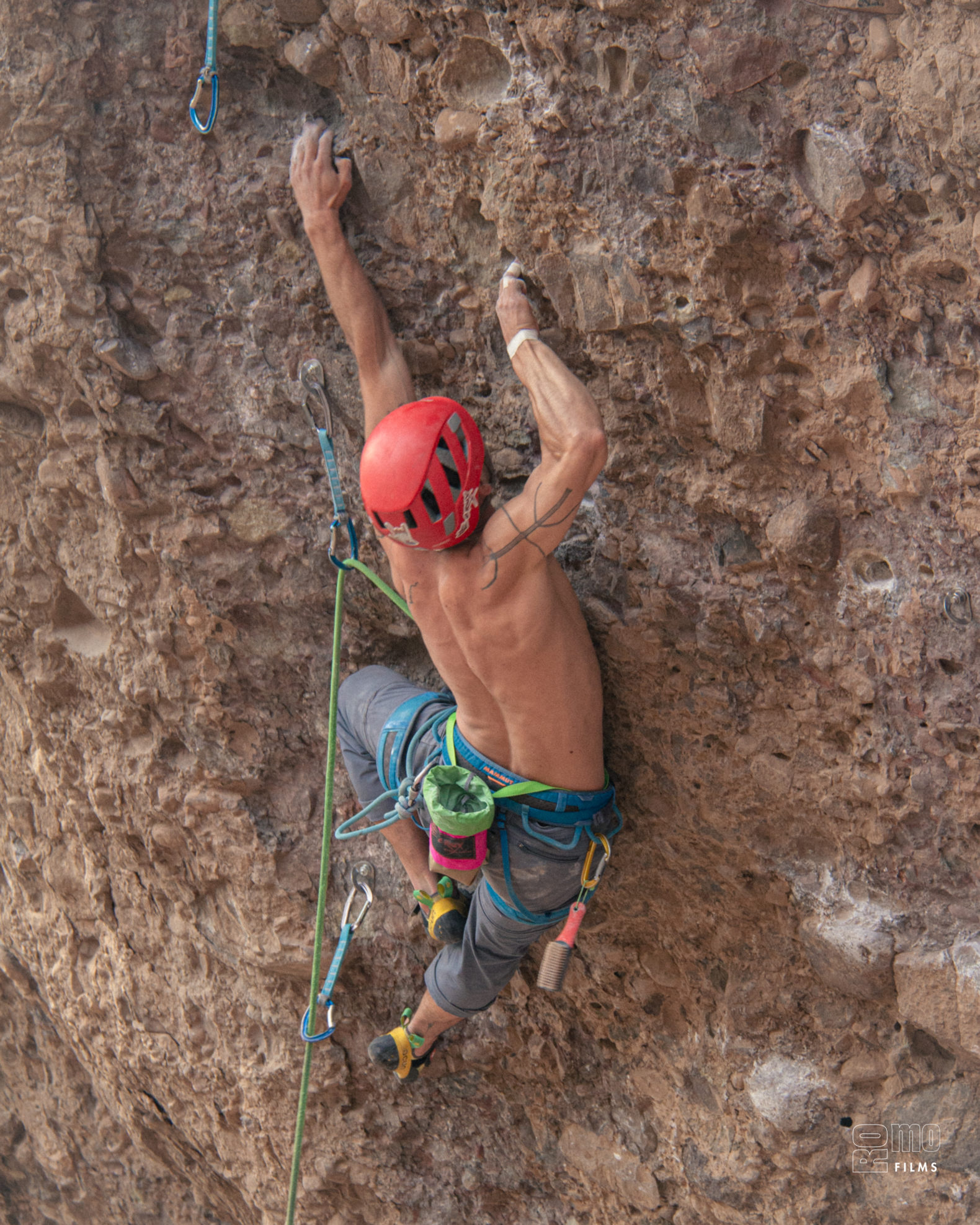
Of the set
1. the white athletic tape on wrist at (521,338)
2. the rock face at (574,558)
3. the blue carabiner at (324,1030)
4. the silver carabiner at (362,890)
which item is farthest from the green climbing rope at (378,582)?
the blue carabiner at (324,1030)

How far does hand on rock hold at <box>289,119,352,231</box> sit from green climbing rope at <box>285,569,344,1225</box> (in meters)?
0.91

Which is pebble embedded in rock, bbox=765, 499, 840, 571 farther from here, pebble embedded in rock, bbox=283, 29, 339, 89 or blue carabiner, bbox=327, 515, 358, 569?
pebble embedded in rock, bbox=283, 29, 339, 89

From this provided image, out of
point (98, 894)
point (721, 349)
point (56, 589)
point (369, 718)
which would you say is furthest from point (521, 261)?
point (98, 894)

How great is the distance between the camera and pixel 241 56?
2.62 m

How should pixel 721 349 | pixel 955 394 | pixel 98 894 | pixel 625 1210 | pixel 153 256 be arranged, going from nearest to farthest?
pixel 955 394, pixel 721 349, pixel 153 256, pixel 625 1210, pixel 98 894

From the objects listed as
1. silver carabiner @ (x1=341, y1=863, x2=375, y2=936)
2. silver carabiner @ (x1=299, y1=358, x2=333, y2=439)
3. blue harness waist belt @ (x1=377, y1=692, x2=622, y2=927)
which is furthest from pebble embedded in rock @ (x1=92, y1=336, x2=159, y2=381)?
silver carabiner @ (x1=341, y1=863, x2=375, y2=936)

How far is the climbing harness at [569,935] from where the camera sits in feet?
8.40

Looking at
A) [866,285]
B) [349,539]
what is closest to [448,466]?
[349,539]

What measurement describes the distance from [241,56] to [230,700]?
70.0 inches

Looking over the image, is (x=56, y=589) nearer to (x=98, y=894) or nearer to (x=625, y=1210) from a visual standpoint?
(x=98, y=894)

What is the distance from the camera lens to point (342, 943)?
3.08 meters

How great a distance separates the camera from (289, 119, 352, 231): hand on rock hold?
8.26 ft

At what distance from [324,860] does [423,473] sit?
52.4 inches

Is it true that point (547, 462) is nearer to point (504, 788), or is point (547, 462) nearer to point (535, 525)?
point (535, 525)
